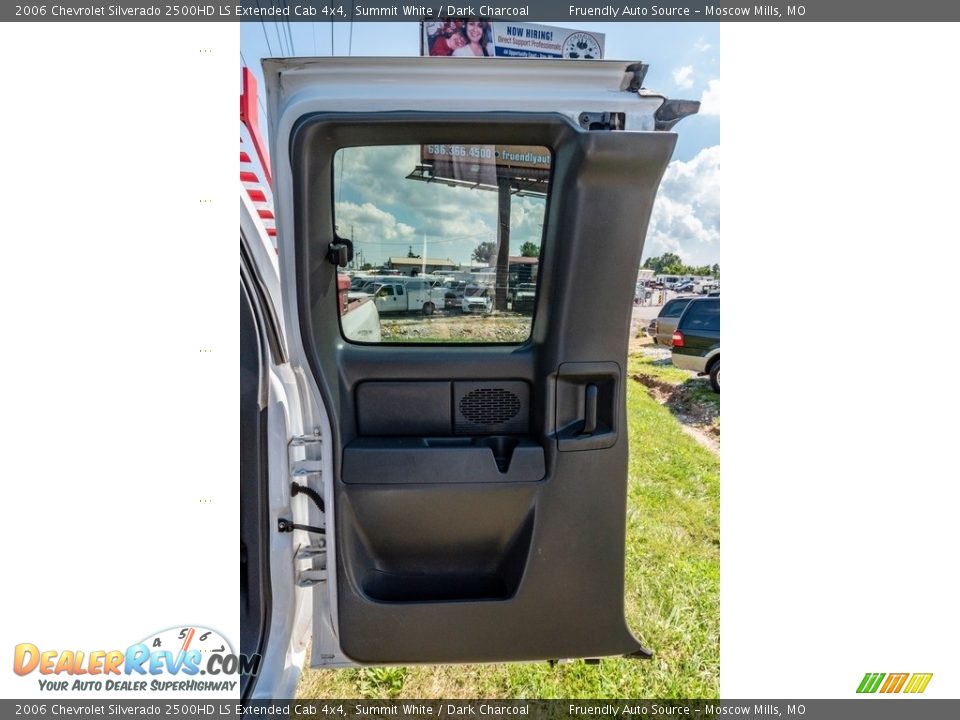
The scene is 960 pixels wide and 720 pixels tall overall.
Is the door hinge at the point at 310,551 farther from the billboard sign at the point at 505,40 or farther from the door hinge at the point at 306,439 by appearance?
the billboard sign at the point at 505,40

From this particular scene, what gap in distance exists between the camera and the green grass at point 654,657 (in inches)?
73.6

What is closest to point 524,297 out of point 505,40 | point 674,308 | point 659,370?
point 505,40

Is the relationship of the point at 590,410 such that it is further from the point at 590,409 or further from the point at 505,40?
the point at 505,40

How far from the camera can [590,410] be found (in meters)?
1.43

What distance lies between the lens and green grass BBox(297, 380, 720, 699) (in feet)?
6.13

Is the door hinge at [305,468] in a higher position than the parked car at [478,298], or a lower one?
lower

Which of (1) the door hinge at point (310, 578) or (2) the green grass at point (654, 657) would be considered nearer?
(1) the door hinge at point (310, 578)

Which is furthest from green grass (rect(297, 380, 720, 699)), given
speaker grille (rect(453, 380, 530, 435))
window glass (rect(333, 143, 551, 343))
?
window glass (rect(333, 143, 551, 343))

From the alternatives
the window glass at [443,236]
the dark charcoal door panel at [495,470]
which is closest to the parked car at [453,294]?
the window glass at [443,236]

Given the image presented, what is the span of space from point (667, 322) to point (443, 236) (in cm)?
693

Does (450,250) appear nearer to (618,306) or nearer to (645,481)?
(618,306)

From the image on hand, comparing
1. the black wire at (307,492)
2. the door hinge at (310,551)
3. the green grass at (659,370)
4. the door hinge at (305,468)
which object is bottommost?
the door hinge at (310,551)

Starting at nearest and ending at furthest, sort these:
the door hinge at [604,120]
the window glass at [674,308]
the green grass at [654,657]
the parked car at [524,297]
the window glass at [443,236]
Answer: the door hinge at [604,120]
the window glass at [443,236]
the parked car at [524,297]
the green grass at [654,657]
the window glass at [674,308]

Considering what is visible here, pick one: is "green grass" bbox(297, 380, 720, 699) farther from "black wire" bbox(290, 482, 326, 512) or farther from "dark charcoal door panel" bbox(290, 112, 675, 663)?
"black wire" bbox(290, 482, 326, 512)
